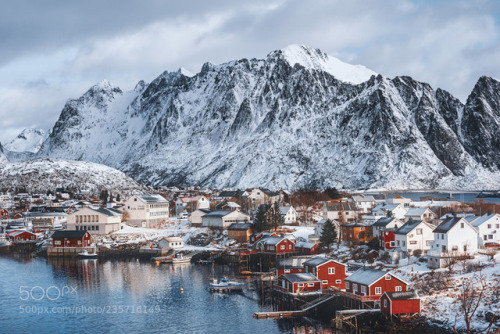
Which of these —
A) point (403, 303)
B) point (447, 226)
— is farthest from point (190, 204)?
point (403, 303)

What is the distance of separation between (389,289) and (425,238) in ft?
68.3

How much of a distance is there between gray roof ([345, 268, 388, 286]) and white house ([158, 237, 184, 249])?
42.7 meters

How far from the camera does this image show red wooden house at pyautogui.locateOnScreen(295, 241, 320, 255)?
255ft

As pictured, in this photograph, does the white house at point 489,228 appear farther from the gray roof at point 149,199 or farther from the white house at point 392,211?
the gray roof at point 149,199

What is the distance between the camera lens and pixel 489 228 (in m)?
71.1

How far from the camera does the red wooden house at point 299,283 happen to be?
5611 centimetres

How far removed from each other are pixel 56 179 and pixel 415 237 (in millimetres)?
144354

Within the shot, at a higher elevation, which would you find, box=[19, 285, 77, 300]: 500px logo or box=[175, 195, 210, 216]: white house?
box=[175, 195, 210, 216]: white house

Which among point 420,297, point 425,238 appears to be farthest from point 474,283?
point 425,238

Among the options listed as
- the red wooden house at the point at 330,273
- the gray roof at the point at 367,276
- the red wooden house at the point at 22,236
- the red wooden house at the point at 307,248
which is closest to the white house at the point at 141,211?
the red wooden house at the point at 22,236

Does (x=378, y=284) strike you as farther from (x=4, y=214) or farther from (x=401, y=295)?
(x=4, y=214)

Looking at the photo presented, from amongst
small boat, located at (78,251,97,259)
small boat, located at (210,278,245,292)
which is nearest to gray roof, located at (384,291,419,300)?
small boat, located at (210,278,245,292)

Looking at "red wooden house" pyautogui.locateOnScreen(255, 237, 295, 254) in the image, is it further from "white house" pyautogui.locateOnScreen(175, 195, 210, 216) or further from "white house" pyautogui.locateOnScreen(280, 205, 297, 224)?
"white house" pyautogui.locateOnScreen(175, 195, 210, 216)

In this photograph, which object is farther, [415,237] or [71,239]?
[71,239]
